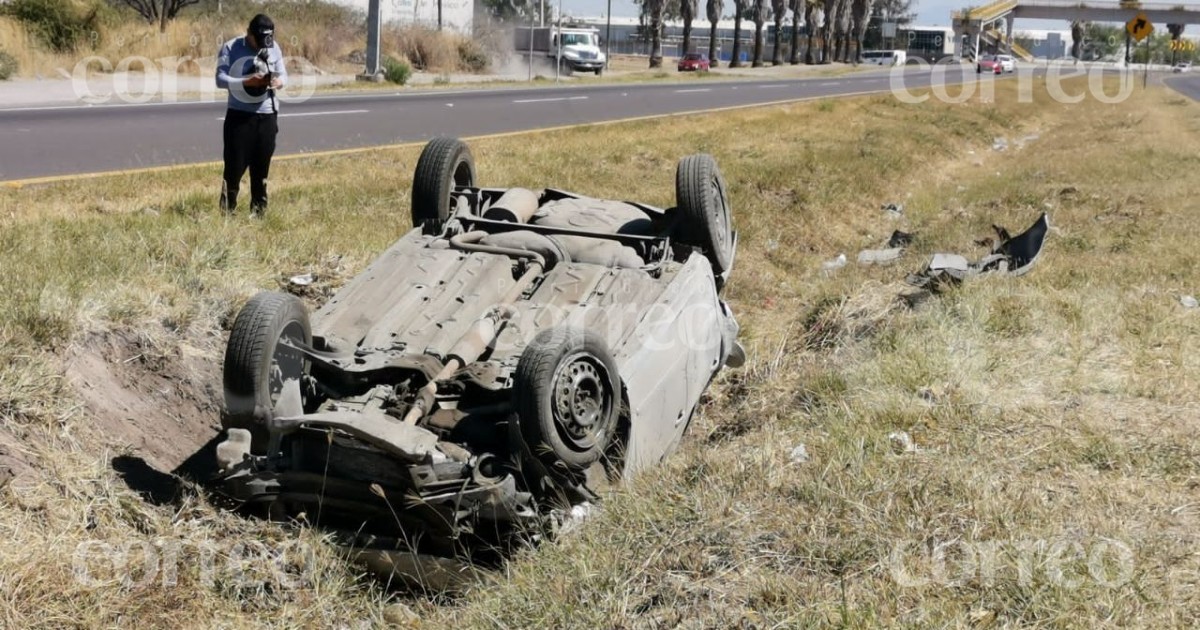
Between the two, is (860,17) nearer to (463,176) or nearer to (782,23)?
(782,23)

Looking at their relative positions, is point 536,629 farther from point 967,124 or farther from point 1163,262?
point 967,124

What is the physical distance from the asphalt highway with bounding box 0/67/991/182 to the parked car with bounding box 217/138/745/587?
7.07m

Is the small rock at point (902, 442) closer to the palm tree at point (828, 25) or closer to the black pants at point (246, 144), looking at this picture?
the black pants at point (246, 144)

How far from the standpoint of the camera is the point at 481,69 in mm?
48344

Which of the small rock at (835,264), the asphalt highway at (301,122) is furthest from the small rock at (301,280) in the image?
the small rock at (835,264)

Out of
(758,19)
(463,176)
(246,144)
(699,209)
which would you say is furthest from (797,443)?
(758,19)

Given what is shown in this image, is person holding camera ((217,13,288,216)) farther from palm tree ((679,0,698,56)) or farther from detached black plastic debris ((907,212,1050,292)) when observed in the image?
palm tree ((679,0,698,56))

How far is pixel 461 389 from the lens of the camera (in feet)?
16.3

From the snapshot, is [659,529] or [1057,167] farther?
[1057,167]

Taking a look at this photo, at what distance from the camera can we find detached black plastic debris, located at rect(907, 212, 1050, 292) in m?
8.41

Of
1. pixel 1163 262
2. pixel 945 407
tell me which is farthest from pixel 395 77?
pixel 945 407

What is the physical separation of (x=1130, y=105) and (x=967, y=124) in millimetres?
13193

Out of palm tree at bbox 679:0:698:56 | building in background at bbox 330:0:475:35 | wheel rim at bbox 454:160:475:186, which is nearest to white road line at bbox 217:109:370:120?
wheel rim at bbox 454:160:475:186

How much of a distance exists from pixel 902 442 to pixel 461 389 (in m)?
1.98
